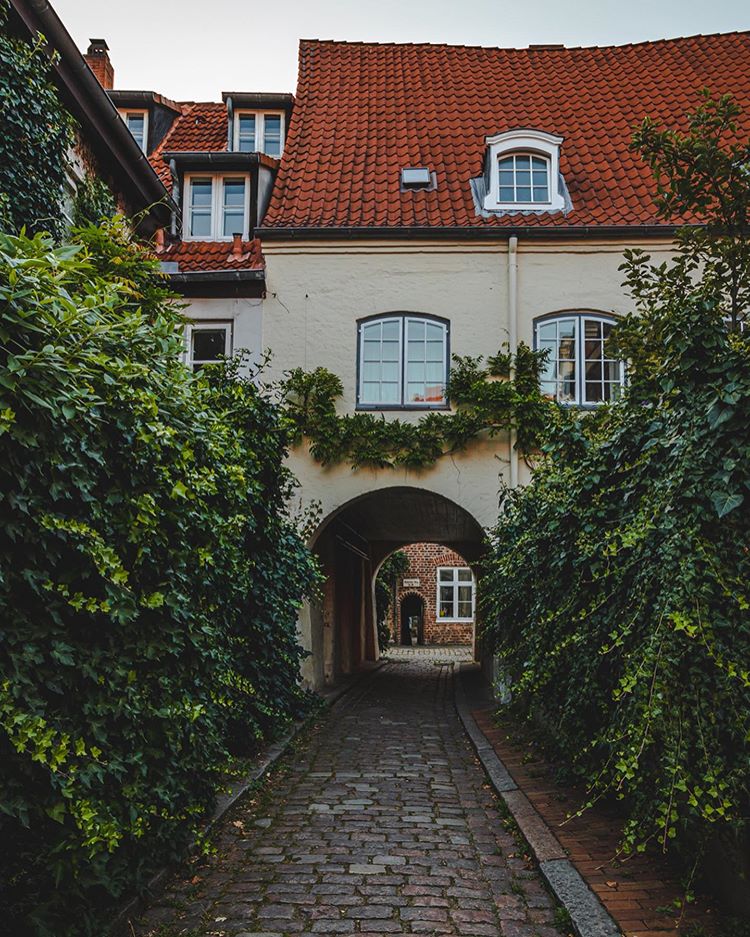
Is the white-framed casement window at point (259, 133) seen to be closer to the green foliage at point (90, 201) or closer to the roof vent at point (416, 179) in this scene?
the roof vent at point (416, 179)

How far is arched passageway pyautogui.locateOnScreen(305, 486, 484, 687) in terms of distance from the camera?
15.4 meters

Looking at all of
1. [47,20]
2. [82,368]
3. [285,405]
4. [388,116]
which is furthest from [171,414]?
[388,116]

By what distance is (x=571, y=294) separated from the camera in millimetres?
14844

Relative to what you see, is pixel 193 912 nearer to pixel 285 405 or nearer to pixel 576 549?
pixel 576 549

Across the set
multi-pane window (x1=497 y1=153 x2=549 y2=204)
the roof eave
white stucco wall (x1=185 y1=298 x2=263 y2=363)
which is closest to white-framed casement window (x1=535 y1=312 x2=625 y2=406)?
the roof eave

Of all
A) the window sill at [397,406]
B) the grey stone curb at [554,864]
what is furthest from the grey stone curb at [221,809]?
the window sill at [397,406]

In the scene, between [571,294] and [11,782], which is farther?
[571,294]

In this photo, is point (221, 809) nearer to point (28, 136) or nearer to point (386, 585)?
point (28, 136)

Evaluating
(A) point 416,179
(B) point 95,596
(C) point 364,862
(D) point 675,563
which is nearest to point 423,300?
(A) point 416,179

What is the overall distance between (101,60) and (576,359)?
14.2m

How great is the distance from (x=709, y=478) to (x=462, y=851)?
324 cm

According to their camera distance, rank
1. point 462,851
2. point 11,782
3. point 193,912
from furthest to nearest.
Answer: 1. point 462,851
2. point 193,912
3. point 11,782

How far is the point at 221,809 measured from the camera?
6621 millimetres

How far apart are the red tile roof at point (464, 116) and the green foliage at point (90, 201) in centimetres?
430
